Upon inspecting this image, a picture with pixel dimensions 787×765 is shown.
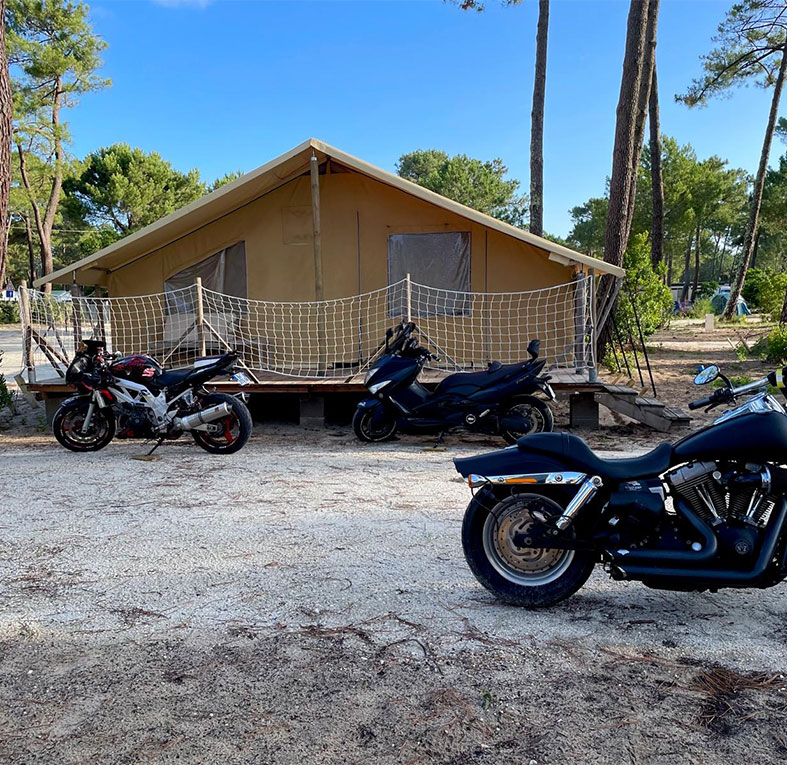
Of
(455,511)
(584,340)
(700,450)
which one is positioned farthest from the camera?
(584,340)

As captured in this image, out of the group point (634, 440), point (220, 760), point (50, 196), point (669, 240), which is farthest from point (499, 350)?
point (669, 240)

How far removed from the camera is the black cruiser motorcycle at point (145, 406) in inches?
243

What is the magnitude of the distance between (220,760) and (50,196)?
30.6 m

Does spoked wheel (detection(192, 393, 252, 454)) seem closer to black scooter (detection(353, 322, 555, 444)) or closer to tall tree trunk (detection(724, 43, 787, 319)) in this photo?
black scooter (detection(353, 322, 555, 444))

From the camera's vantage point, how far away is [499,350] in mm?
9055

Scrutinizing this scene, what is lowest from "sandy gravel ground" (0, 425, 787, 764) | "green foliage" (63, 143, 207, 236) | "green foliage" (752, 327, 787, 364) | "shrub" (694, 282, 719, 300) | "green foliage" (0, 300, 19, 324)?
"sandy gravel ground" (0, 425, 787, 764)

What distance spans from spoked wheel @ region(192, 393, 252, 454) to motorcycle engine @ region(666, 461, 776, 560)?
439 cm

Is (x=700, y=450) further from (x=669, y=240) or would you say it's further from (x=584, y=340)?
(x=669, y=240)

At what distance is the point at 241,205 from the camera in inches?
360

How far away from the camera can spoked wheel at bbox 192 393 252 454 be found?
6164 mm

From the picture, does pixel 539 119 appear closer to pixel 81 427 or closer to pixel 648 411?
pixel 648 411

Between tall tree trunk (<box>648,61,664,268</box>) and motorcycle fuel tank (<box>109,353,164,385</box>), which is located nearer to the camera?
motorcycle fuel tank (<box>109,353,164,385</box>)

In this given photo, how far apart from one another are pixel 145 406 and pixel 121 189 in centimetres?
2950

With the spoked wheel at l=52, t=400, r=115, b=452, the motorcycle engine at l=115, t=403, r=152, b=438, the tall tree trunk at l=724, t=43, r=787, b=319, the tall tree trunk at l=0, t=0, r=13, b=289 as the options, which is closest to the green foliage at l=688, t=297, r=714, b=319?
the tall tree trunk at l=724, t=43, r=787, b=319
